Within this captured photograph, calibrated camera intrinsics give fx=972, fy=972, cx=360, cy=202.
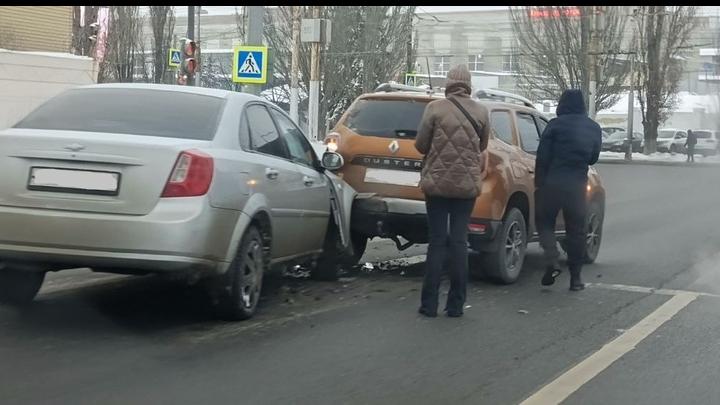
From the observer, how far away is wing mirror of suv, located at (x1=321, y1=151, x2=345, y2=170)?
8.01 m

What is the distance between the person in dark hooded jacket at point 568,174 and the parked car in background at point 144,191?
2.54 m

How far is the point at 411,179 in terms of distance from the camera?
8.51m

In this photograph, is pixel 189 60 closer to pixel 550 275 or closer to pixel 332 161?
pixel 332 161

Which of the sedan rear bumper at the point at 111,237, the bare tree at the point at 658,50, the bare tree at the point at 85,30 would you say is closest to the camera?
the sedan rear bumper at the point at 111,237

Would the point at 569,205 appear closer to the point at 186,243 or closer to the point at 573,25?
the point at 186,243

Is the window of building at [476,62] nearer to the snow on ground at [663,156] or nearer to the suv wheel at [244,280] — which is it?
the snow on ground at [663,156]

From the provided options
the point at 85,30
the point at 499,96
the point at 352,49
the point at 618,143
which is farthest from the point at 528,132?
the point at 618,143

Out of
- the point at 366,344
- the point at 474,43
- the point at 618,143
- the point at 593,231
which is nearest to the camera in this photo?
the point at 366,344

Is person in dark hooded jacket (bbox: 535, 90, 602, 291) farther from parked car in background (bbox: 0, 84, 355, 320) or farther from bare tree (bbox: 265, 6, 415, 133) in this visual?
bare tree (bbox: 265, 6, 415, 133)

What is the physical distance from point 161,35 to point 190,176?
41.7 metres

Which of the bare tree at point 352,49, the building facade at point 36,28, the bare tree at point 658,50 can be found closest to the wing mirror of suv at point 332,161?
the building facade at point 36,28

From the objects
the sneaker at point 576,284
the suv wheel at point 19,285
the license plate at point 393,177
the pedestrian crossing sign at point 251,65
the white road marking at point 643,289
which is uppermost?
the pedestrian crossing sign at point 251,65

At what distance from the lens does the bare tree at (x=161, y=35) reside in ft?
149

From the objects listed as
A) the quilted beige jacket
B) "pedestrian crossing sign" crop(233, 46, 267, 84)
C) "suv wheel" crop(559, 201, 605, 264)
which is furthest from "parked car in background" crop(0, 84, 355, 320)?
"pedestrian crossing sign" crop(233, 46, 267, 84)
